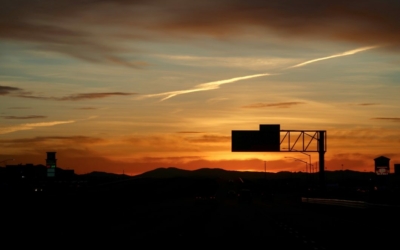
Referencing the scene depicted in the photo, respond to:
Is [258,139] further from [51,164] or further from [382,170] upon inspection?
[51,164]

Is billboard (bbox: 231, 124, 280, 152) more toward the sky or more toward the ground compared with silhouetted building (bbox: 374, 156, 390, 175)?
more toward the ground

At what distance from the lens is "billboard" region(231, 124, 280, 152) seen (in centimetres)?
9456

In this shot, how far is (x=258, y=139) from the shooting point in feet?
312

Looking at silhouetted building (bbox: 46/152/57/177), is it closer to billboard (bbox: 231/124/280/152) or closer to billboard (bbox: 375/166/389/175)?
billboard (bbox: 375/166/389/175)

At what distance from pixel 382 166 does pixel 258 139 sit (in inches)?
3400

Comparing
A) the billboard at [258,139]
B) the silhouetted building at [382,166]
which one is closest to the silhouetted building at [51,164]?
the silhouetted building at [382,166]

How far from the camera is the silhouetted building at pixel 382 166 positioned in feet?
567

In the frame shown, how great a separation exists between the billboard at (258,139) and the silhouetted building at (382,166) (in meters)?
83.4

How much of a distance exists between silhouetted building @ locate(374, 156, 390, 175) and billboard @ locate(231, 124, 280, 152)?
8344 centimetres

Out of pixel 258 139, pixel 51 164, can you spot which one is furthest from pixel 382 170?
pixel 258 139

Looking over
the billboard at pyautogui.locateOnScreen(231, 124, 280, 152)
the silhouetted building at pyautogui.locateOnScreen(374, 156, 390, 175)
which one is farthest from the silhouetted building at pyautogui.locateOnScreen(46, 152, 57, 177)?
the billboard at pyautogui.locateOnScreen(231, 124, 280, 152)

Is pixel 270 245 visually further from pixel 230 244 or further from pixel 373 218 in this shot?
pixel 373 218

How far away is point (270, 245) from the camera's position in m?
29.6

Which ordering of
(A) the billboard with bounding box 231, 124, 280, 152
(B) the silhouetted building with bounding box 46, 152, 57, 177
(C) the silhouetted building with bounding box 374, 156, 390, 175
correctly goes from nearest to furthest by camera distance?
(A) the billboard with bounding box 231, 124, 280, 152 < (C) the silhouetted building with bounding box 374, 156, 390, 175 < (B) the silhouetted building with bounding box 46, 152, 57, 177
